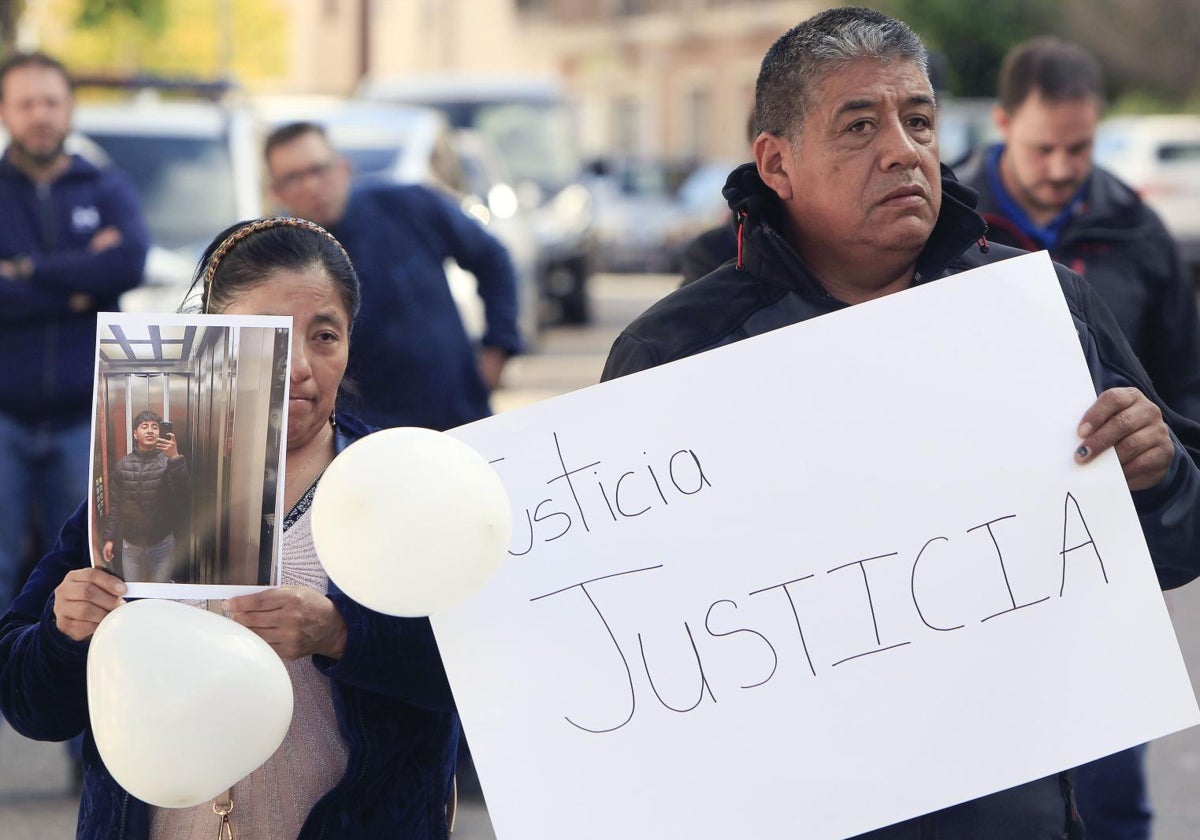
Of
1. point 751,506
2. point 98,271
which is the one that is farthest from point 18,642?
point 98,271

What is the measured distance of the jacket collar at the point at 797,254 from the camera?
2.63 metres

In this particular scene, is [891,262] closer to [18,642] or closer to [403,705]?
[403,705]

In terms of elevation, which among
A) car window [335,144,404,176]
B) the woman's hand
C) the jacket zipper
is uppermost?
car window [335,144,404,176]

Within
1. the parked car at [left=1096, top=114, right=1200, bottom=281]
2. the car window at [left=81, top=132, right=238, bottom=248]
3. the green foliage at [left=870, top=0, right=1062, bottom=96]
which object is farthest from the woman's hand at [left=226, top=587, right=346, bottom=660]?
the green foliage at [left=870, top=0, right=1062, bottom=96]

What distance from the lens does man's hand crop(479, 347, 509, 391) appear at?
677cm

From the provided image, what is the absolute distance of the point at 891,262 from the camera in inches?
104

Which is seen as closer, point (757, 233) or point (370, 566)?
point (370, 566)

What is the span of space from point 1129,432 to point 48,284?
14.3ft

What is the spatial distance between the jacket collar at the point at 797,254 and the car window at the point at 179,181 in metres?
6.47

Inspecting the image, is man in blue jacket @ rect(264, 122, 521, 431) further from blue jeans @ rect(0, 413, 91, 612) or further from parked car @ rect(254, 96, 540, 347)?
parked car @ rect(254, 96, 540, 347)

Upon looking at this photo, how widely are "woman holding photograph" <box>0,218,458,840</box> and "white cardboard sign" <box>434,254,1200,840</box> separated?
0.42ft

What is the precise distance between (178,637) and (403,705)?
18.1 inches

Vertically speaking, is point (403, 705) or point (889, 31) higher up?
point (889, 31)

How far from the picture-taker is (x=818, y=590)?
254 cm
